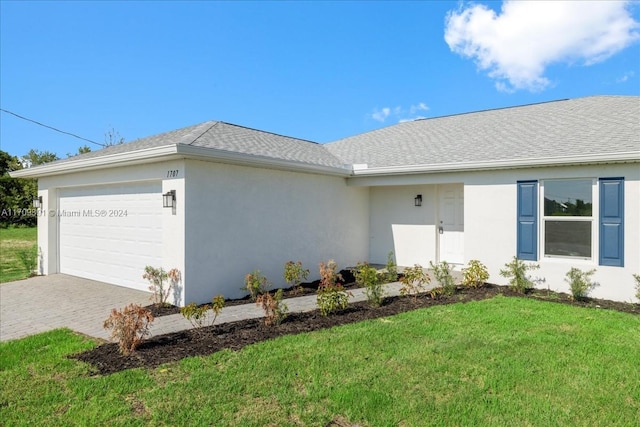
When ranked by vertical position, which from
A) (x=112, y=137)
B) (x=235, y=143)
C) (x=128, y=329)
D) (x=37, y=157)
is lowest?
(x=128, y=329)

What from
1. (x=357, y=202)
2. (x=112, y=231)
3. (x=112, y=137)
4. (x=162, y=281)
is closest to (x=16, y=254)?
(x=112, y=231)

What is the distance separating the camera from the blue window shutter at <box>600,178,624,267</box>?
759cm

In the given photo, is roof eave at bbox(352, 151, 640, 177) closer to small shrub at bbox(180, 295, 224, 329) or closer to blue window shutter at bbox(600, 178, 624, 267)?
blue window shutter at bbox(600, 178, 624, 267)

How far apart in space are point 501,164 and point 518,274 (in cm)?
249

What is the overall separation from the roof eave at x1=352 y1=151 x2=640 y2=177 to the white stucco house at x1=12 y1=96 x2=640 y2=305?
28mm

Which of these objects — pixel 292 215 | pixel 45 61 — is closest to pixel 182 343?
pixel 292 215

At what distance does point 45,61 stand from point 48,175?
298 inches

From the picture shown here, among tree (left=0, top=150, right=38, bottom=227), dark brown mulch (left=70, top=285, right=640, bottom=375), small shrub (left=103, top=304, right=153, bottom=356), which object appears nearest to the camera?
dark brown mulch (left=70, top=285, right=640, bottom=375)

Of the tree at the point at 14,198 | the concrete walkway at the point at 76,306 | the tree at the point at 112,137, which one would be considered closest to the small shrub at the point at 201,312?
the concrete walkway at the point at 76,306

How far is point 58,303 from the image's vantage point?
7676mm

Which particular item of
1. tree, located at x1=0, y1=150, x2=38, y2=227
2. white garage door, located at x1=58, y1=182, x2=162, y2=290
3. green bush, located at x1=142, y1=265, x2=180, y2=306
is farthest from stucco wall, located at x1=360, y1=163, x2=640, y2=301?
tree, located at x1=0, y1=150, x2=38, y2=227

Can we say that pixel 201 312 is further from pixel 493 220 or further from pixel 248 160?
pixel 493 220

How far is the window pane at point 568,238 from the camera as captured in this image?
8039 mm

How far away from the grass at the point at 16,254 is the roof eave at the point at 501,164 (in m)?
10.1
